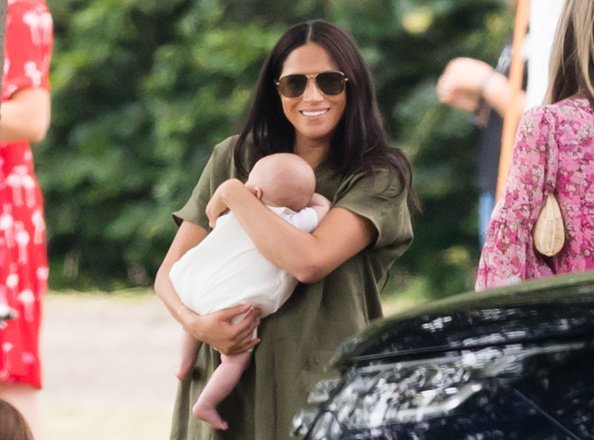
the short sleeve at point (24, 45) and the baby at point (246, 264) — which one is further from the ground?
the short sleeve at point (24, 45)

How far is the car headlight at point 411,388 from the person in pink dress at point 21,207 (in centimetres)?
208

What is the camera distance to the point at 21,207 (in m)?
5.45

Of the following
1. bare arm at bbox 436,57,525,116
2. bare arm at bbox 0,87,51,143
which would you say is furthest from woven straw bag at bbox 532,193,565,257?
bare arm at bbox 436,57,525,116

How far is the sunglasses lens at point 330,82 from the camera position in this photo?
4566 mm

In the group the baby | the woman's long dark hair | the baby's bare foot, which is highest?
the woman's long dark hair

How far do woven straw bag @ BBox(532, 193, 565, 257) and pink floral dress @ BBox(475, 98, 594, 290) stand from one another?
0.6 inches

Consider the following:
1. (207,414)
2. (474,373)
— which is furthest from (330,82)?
(474,373)

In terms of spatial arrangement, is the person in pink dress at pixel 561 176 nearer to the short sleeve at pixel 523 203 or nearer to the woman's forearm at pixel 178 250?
the short sleeve at pixel 523 203

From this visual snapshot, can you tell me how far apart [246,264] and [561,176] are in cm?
84

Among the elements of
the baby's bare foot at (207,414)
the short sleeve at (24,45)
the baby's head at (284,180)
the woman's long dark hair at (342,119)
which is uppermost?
the short sleeve at (24,45)

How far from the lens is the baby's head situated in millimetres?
4371

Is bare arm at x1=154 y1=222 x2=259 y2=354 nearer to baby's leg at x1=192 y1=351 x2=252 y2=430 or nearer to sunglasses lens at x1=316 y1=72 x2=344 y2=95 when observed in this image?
baby's leg at x1=192 y1=351 x2=252 y2=430

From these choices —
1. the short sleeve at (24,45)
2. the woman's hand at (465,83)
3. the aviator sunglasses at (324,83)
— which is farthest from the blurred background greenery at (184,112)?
the aviator sunglasses at (324,83)

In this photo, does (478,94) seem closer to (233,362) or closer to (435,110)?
(233,362)
